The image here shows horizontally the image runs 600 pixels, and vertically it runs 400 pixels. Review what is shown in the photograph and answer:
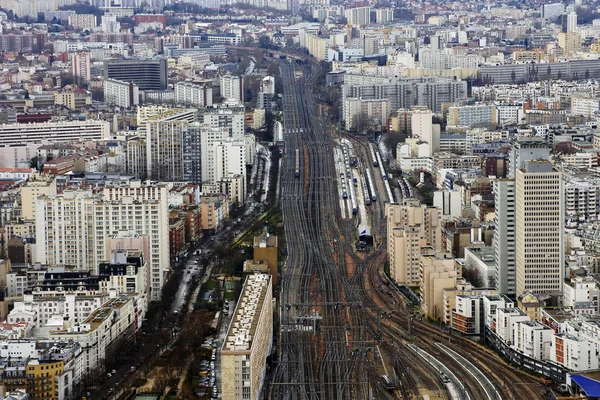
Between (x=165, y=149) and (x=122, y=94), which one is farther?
(x=122, y=94)

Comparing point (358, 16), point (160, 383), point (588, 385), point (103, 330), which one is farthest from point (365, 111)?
point (358, 16)

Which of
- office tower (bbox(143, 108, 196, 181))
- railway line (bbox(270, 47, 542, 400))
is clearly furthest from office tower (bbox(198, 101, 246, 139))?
railway line (bbox(270, 47, 542, 400))

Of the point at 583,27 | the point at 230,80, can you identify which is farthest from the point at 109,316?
the point at 583,27

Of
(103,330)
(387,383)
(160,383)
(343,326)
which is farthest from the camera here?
(343,326)

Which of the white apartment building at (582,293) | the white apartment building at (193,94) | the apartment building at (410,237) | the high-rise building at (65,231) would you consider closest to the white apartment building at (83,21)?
the white apartment building at (193,94)

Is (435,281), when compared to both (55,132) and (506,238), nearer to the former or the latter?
(506,238)

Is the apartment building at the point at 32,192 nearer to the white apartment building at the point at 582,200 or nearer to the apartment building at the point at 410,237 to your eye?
the apartment building at the point at 410,237

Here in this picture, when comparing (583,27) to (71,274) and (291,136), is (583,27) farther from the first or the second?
(71,274)

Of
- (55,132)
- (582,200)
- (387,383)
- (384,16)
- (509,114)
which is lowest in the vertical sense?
(387,383)
